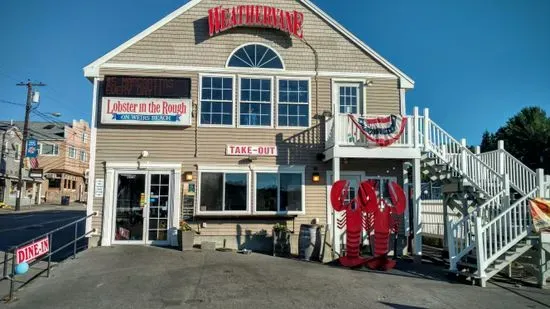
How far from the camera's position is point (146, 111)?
493 inches

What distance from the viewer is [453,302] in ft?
24.4

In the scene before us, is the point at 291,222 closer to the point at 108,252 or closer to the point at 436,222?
the point at 108,252

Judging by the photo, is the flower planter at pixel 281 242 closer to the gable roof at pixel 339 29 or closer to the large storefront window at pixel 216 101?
the large storefront window at pixel 216 101

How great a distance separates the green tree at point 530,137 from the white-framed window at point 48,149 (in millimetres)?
46783

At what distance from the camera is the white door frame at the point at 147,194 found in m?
12.2

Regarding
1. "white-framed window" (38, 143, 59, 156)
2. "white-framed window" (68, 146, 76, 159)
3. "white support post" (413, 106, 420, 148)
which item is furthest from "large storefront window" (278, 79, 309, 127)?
"white-framed window" (68, 146, 76, 159)

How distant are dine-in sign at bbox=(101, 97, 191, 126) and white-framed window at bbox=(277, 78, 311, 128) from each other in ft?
9.46

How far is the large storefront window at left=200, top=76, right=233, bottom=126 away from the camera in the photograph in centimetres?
1294

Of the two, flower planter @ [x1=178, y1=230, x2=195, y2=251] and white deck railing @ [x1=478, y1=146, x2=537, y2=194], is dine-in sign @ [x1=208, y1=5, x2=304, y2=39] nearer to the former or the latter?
flower planter @ [x1=178, y1=230, x2=195, y2=251]

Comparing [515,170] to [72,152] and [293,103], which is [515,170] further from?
[72,152]

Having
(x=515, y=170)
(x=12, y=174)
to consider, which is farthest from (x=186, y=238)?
(x=12, y=174)

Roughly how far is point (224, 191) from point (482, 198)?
7.37 meters

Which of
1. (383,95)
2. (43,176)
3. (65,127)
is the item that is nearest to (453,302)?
(383,95)

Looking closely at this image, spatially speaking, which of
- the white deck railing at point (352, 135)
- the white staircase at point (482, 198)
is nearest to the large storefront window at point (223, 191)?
the white deck railing at point (352, 135)
